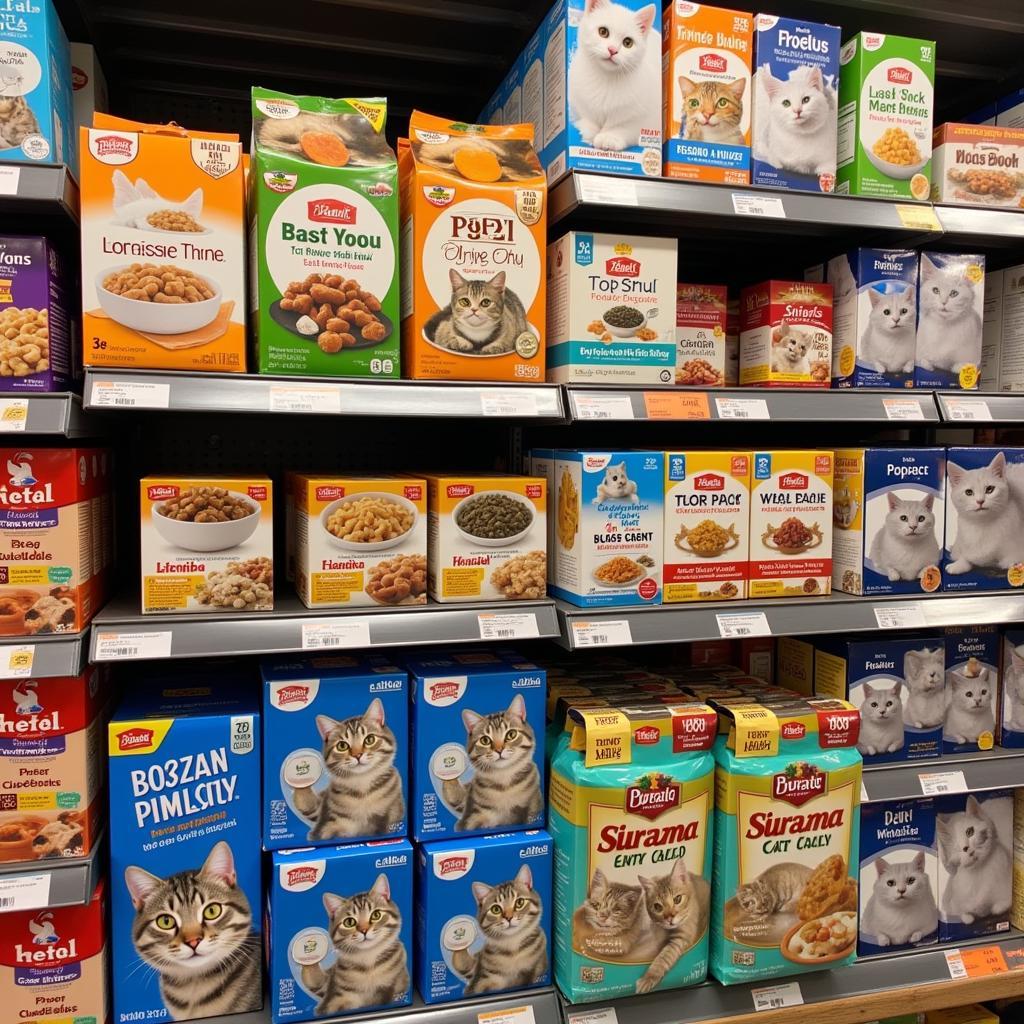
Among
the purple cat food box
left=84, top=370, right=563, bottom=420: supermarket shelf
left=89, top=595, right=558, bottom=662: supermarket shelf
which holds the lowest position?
left=89, top=595, right=558, bottom=662: supermarket shelf

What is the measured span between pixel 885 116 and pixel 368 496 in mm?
1432

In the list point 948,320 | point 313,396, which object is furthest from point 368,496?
point 948,320

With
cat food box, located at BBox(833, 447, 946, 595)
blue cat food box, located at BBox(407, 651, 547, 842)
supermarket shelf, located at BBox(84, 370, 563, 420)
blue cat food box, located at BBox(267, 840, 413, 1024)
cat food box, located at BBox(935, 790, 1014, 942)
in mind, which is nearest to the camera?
supermarket shelf, located at BBox(84, 370, 563, 420)

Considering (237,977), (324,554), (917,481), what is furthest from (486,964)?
(917,481)

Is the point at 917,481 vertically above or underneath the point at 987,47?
underneath

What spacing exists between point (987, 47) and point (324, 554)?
6.90ft

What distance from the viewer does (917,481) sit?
6.47ft

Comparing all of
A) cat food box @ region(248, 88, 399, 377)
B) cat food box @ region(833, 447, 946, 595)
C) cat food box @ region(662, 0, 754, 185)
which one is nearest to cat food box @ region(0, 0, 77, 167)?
Result: cat food box @ region(248, 88, 399, 377)

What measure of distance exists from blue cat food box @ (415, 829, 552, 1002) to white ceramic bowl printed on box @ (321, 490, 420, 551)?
1.99 ft

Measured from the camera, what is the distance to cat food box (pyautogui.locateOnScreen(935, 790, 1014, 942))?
2.06 meters

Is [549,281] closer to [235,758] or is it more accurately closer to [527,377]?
[527,377]

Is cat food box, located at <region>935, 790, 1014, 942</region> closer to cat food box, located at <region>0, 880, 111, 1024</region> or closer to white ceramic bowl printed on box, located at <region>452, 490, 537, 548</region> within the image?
white ceramic bowl printed on box, located at <region>452, 490, 537, 548</region>

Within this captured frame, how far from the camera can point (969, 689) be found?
6.86ft

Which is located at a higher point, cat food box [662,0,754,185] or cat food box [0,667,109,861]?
cat food box [662,0,754,185]
